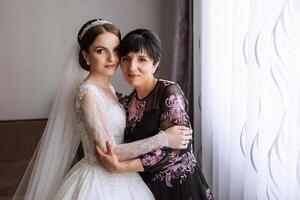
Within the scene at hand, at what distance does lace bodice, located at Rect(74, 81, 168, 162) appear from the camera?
1221 mm

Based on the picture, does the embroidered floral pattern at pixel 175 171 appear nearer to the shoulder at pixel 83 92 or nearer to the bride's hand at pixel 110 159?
the bride's hand at pixel 110 159

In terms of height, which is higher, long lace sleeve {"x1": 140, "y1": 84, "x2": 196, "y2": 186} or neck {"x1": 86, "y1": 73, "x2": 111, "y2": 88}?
neck {"x1": 86, "y1": 73, "x2": 111, "y2": 88}

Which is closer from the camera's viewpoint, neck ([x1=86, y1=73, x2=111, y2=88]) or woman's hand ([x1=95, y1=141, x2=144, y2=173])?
woman's hand ([x1=95, y1=141, x2=144, y2=173])

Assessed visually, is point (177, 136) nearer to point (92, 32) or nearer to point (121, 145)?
point (121, 145)

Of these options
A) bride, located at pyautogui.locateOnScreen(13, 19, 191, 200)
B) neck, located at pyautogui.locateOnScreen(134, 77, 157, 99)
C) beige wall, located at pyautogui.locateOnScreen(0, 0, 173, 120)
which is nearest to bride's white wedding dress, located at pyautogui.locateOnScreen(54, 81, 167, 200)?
bride, located at pyautogui.locateOnScreen(13, 19, 191, 200)

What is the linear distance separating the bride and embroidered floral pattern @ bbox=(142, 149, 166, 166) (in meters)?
0.02

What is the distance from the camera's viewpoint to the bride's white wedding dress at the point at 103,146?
1221 millimetres

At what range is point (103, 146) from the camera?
1.22 m

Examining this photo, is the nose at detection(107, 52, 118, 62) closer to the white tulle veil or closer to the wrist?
the white tulle veil

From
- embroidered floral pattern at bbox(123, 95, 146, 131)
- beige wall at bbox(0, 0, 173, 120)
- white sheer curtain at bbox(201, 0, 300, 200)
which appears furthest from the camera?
beige wall at bbox(0, 0, 173, 120)

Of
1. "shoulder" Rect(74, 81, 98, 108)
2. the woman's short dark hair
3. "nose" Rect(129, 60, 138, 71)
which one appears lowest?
"shoulder" Rect(74, 81, 98, 108)

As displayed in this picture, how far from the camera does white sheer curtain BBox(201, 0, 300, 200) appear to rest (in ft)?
3.94

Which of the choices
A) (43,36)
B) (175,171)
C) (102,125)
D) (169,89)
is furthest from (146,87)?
(43,36)

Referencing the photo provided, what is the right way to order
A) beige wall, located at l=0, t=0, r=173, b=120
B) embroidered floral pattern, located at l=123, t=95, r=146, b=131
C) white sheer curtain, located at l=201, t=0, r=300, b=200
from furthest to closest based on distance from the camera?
beige wall, located at l=0, t=0, r=173, b=120, embroidered floral pattern, located at l=123, t=95, r=146, b=131, white sheer curtain, located at l=201, t=0, r=300, b=200
